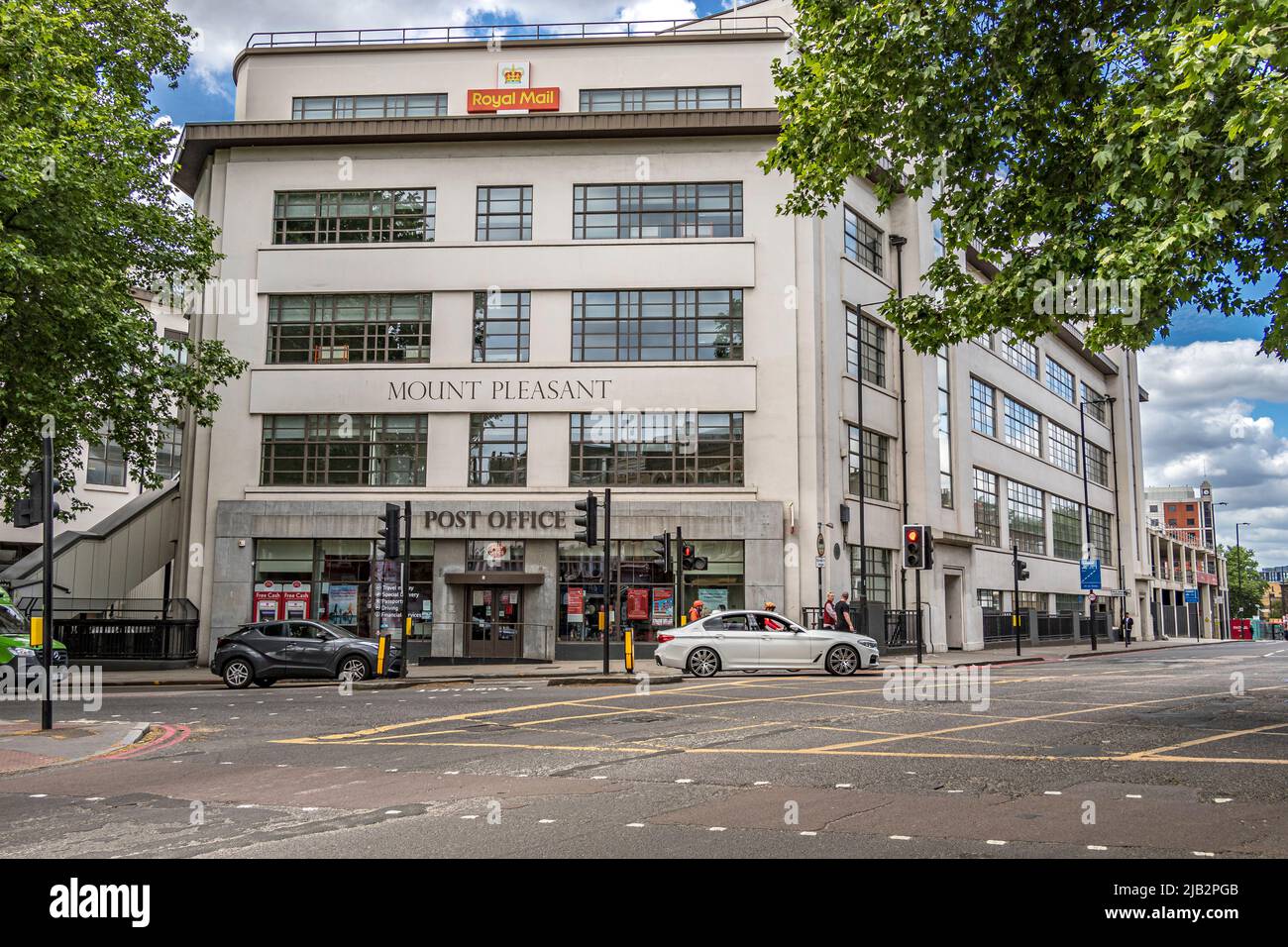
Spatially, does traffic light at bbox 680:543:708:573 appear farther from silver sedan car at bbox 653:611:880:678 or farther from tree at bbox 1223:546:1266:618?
tree at bbox 1223:546:1266:618

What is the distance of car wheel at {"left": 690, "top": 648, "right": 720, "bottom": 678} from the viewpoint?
22594 millimetres

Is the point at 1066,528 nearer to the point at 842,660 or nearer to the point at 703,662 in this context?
the point at 842,660

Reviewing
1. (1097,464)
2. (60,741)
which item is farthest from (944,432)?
(60,741)

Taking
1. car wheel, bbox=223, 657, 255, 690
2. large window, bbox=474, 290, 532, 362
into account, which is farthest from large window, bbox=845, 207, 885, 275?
car wheel, bbox=223, 657, 255, 690

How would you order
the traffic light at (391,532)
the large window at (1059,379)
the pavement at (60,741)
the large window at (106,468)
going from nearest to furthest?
the pavement at (60,741) < the traffic light at (391,532) < the large window at (106,468) < the large window at (1059,379)

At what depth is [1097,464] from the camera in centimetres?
6166

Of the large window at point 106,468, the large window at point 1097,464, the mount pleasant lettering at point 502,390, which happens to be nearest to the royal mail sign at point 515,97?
the mount pleasant lettering at point 502,390

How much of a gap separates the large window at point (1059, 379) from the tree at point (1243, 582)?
306 ft

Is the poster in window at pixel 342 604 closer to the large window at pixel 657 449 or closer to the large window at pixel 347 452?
the large window at pixel 347 452

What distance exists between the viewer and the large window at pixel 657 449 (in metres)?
30.7

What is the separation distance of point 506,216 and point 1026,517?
29.0 metres

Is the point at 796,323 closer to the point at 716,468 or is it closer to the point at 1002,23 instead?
the point at 716,468

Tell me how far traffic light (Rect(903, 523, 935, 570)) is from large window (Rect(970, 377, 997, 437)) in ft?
51.8

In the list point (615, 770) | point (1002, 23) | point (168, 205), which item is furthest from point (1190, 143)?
point (168, 205)
